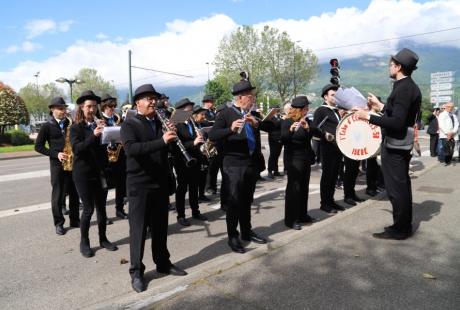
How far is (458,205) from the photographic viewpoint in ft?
20.4

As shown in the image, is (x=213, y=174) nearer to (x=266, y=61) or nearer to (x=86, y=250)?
(x=86, y=250)

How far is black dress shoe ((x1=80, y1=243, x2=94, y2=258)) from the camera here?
16.8 ft

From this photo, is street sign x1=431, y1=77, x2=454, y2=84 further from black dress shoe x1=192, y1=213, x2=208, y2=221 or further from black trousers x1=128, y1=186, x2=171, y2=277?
black trousers x1=128, y1=186, x2=171, y2=277

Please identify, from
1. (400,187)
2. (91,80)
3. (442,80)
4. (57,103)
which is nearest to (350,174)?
(400,187)

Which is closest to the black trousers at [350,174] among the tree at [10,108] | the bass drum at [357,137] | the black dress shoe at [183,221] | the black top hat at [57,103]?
the bass drum at [357,137]

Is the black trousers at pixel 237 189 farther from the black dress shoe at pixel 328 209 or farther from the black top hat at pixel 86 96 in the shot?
the black dress shoe at pixel 328 209

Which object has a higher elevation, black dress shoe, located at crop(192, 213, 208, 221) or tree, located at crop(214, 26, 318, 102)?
tree, located at crop(214, 26, 318, 102)

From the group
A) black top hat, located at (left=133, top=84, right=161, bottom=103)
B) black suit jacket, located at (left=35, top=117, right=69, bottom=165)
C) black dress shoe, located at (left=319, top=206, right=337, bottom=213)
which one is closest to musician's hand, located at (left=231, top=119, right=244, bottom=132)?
black top hat, located at (left=133, top=84, right=161, bottom=103)

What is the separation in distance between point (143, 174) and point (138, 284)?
44.3 inches

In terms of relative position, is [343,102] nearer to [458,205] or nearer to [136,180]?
[458,205]

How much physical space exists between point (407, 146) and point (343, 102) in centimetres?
122

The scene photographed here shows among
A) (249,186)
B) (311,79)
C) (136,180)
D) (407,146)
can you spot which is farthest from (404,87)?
(311,79)

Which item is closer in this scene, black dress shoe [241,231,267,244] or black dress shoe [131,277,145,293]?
black dress shoe [131,277,145,293]

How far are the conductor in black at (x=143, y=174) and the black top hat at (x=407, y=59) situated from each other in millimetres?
2916
